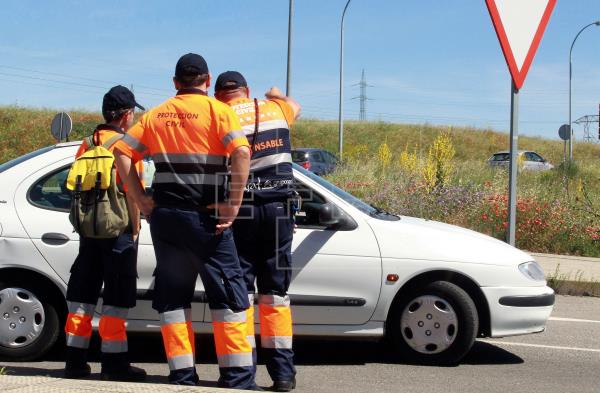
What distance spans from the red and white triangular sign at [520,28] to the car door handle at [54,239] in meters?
3.49

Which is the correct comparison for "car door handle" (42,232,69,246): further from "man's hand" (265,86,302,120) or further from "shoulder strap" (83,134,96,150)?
"man's hand" (265,86,302,120)

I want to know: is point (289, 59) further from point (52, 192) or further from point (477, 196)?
point (52, 192)

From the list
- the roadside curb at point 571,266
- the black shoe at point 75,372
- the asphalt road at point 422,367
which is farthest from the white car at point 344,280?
the roadside curb at point 571,266

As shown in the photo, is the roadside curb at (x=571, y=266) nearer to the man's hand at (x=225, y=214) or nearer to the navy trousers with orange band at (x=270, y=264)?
the navy trousers with orange band at (x=270, y=264)

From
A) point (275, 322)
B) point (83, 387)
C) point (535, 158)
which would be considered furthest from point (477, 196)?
point (535, 158)

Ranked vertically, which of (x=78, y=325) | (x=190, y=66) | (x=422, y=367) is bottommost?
(x=422, y=367)

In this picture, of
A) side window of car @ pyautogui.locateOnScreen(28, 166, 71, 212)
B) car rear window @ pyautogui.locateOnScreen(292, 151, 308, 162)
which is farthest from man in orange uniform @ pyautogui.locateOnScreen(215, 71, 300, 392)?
car rear window @ pyautogui.locateOnScreen(292, 151, 308, 162)

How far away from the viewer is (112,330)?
507 cm

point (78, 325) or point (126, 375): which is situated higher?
point (78, 325)

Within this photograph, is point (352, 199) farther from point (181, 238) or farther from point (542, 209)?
point (542, 209)

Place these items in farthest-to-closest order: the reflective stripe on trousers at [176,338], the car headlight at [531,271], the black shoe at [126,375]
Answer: the car headlight at [531,271]
the black shoe at [126,375]
the reflective stripe on trousers at [176,338]

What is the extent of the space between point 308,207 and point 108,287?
1560 mm

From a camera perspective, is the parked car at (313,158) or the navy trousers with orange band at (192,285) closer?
the navy trousers with orange band at (192,285)

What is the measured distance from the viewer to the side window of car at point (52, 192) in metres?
5.86
